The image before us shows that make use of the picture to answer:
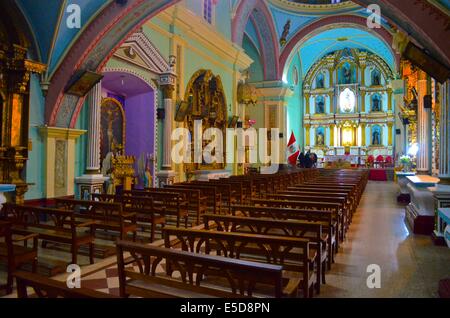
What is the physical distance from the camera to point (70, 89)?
661cm

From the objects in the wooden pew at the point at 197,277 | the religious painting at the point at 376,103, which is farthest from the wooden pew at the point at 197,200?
the religious painting at the point at 376,103

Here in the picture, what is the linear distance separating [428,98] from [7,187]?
316 inches

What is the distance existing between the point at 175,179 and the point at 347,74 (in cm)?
2041

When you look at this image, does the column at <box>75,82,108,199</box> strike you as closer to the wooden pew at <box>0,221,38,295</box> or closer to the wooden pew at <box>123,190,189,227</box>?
the wooden pew at <box>123,190,189,227</box>

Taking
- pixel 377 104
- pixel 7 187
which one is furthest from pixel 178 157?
pixel 377 104

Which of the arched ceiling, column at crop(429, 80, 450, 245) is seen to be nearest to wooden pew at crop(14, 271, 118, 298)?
column at crop(429, 80, 450, 245)

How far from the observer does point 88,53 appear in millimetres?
6699

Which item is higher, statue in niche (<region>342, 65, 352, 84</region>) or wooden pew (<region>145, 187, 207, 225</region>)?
statue in niche (<region>342, 65, 352, 84</region>)

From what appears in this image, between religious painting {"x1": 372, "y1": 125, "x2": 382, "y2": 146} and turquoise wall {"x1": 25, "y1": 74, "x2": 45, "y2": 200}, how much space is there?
2333cm

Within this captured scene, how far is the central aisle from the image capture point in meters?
3.37

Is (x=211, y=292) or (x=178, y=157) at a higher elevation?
(x=178, y=157)

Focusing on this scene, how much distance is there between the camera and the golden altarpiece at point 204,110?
10.8 meters

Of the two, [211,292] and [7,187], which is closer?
[211,292]
